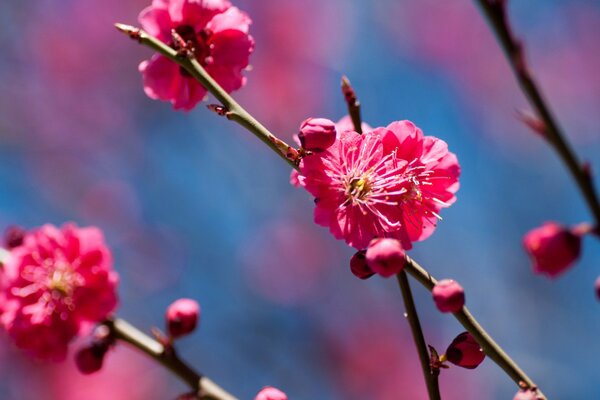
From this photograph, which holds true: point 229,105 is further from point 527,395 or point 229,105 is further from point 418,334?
point 527,395

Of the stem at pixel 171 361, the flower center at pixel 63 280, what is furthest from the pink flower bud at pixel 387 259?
the flower center at pixel 63 280

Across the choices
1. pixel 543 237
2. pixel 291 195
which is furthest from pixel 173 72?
pixel 291 195

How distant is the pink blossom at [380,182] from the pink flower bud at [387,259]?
0.58 feet

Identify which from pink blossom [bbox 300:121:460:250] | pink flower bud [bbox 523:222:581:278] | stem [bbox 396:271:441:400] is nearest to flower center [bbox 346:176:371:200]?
pink blossom [bbox 300:121:460:250]

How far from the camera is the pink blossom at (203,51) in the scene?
161cm

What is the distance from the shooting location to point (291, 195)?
18.8 ft

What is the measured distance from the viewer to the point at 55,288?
1.49 m

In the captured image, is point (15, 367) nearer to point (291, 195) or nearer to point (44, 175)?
point (44, 175)

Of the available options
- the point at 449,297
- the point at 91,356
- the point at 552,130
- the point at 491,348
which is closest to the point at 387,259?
the point at 449,297

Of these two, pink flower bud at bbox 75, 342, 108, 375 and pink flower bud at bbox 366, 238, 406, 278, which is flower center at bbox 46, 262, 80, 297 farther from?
pink flower bud at bbox 366, 238, 406, 278

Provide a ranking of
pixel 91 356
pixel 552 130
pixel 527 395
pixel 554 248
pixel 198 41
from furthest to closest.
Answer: pixel 198 41 < pixel 91 356 < pixel 527 395 < pixel 554 248 < pixel 552 130

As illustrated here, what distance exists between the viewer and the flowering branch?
47.8 inches

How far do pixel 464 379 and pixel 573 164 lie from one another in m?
4.66

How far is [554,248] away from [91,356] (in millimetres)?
954
